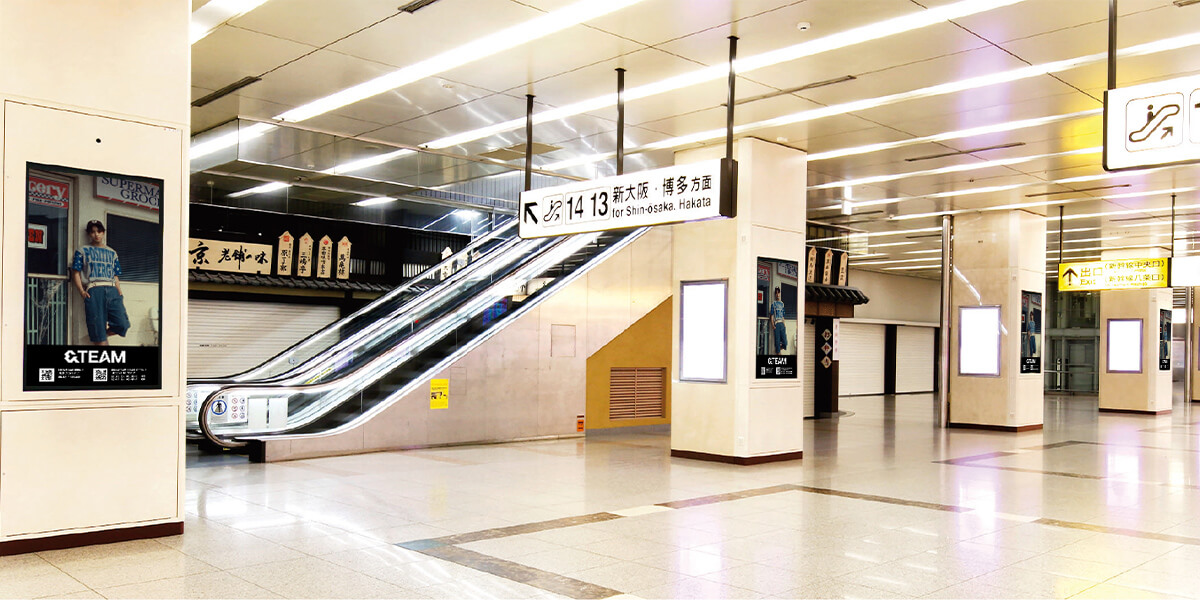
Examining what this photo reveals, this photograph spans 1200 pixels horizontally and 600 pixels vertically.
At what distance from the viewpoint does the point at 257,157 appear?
1183 cm

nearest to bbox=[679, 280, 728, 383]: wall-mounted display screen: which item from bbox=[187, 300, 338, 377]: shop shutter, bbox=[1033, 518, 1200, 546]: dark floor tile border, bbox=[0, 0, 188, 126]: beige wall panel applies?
bbox=[1033, 518, 1200, 546]: dark floor tile border

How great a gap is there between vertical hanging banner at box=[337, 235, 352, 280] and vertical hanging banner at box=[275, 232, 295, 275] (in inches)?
39.7

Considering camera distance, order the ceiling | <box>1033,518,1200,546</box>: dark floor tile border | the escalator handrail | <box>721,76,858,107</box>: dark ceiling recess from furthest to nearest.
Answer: the escalator handrail, <box>721,76,858,107</box>: dark ceiling recess, the ceiling, <box>1033,518,1200,546</box>: dark floor tile border

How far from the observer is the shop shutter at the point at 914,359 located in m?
29.6

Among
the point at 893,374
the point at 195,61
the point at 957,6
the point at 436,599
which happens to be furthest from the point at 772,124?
the point at 893,374

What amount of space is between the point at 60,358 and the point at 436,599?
3.00m

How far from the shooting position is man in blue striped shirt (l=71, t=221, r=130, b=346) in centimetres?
593

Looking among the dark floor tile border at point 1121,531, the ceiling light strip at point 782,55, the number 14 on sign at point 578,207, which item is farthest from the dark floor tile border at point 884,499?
the ceiling light strip at point 782,55

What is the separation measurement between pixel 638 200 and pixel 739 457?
13.8ft

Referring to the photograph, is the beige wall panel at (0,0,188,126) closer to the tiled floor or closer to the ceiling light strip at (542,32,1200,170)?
the tiled floor

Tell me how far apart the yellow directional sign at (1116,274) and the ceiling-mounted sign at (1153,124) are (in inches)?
389

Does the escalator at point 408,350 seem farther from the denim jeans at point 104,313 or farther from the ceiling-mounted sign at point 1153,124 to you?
the ceiling-mounted sign at point 1153,124

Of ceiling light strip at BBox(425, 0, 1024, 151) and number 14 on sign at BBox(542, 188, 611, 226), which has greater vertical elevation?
ceiling light strip at BBox(425, 0, 1024, 151)

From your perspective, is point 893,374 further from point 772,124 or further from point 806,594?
point 806,594
